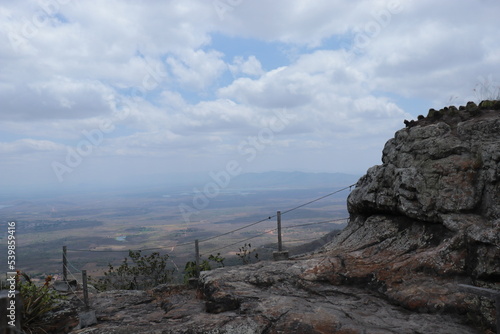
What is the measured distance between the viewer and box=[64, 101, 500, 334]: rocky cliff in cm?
702

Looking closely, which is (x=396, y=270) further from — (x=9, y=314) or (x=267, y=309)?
(x=9, y=314)

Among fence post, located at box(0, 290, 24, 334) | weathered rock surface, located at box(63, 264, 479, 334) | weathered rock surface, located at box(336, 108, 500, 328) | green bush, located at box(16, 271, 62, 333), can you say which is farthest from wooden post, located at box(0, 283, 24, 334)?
weathered rock surface, located at box(336, 108, 500, 328)

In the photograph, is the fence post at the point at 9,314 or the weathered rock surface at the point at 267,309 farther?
the weathered rock surface at the point at 267,309

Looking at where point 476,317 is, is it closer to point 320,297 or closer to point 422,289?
point 422,289

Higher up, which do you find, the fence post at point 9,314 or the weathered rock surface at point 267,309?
the fence post at point 9,314

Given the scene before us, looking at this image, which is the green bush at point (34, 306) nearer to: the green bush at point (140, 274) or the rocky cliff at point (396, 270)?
the rocky cliff at point (396, 270)

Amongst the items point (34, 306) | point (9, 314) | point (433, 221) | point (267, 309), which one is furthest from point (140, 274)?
point (433, 221)

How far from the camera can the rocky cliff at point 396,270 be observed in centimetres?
702

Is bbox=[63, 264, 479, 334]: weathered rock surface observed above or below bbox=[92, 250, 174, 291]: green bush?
above

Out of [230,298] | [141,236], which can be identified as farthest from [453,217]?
[141,236]

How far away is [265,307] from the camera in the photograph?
7598 mm

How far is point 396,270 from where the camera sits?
8.44m

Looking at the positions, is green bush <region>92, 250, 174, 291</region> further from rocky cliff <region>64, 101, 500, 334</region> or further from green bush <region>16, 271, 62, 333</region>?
green bush <region>16, 271, 62, 333</region>

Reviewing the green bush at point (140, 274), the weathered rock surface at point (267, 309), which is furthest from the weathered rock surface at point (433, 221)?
the green bush at point (140, 274)
